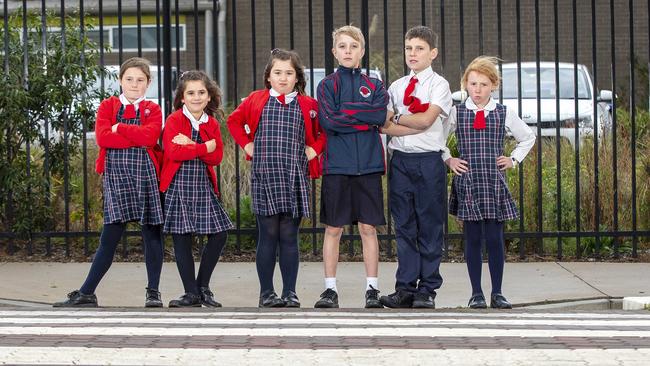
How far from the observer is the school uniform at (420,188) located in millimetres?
7508

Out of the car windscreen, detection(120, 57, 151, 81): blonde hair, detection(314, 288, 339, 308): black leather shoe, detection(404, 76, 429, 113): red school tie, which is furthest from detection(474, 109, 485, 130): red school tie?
the car windscreen

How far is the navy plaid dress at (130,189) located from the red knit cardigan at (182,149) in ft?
0.34

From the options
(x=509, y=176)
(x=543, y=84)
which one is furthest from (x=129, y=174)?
(x=543, y=84)

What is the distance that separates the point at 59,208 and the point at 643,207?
15.6ft

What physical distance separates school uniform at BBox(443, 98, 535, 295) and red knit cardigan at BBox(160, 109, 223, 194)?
1450mm

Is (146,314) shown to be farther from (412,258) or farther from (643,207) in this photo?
(643,207)

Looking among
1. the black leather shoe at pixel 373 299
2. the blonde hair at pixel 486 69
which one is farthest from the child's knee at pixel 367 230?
the blonde hair at pixel 486 69

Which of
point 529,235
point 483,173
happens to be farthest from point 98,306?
point 529,235

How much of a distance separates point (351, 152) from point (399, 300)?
919 millimetres

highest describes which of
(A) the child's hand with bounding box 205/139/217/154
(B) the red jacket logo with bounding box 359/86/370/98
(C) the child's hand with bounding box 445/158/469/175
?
(B) the red jacket logo with bounding box 359/86/370/98

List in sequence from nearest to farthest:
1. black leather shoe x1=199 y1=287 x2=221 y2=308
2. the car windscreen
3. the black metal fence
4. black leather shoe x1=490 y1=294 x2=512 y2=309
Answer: black leather shoe x1=490 y1=294 x2=512 y2=309
black leather shoe x1=199 y1=287 x2=221 y2=308
the black metal fence
the car windscreen

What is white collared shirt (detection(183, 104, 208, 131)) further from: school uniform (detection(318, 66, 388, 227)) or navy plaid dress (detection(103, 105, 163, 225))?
school uniform (detection(318, 66, 388, 227))

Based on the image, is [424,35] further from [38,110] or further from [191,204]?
[38,110]

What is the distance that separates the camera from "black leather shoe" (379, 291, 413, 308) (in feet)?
24.6
